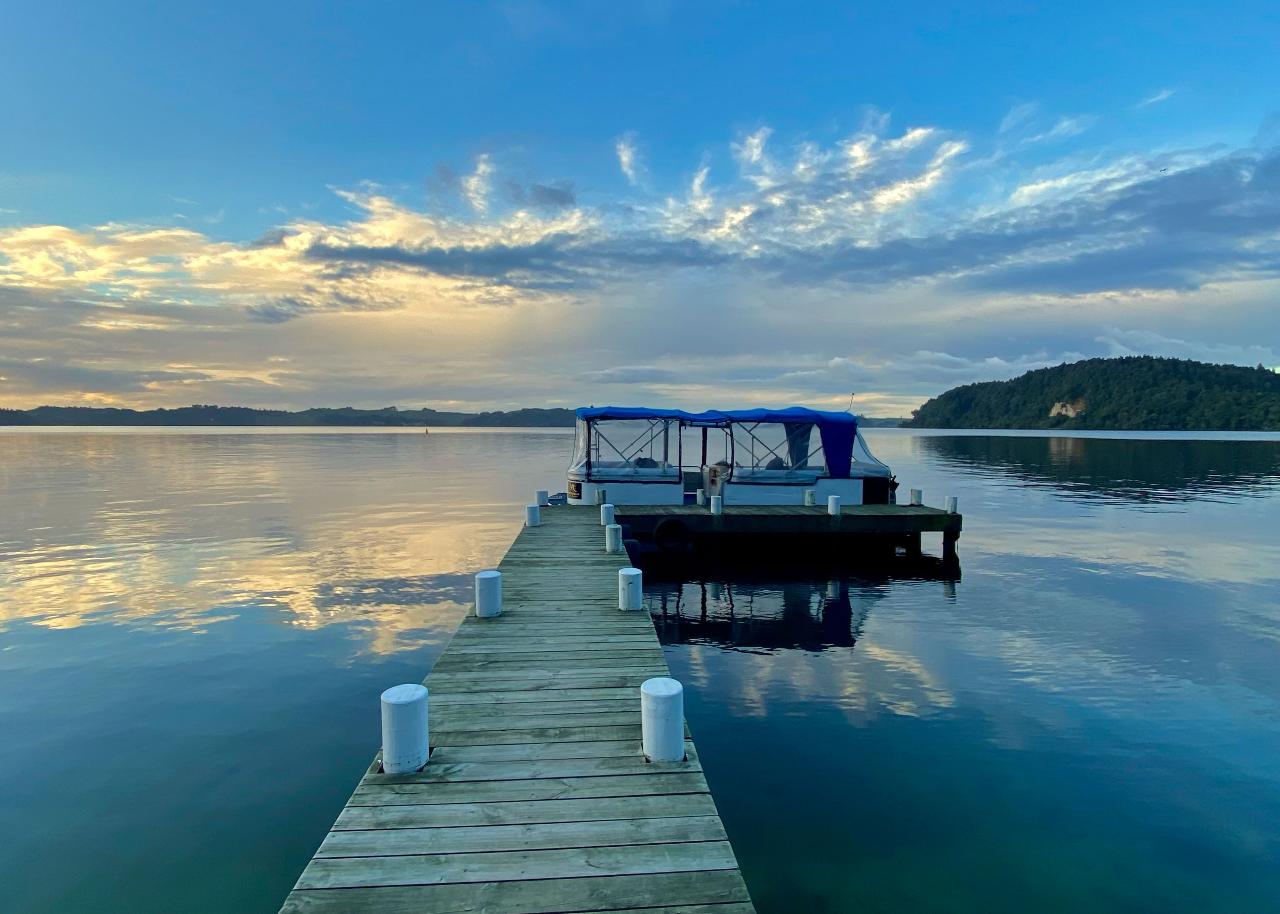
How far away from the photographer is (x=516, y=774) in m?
6.20

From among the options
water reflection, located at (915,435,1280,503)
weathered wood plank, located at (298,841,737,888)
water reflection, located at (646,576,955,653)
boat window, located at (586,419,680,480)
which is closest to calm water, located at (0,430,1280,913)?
water reflection, located at (646,576,955,653)

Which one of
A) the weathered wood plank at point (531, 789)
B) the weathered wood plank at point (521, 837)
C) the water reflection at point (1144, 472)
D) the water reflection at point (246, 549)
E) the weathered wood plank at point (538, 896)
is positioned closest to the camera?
the weathered wood plank at point (538, 896)

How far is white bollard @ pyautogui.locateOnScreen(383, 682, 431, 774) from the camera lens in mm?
6117

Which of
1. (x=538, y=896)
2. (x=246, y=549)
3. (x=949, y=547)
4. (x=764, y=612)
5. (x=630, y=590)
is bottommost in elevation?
(x=764, y=612)

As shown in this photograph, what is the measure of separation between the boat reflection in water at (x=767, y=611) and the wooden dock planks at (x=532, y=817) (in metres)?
7.20

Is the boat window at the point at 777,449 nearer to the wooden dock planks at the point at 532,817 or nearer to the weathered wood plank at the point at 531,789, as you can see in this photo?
the wooden dock planks at the point at 532,817

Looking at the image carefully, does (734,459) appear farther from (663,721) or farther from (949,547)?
(663,721)

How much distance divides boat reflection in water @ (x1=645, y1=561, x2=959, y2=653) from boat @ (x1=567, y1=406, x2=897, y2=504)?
474 centimetres

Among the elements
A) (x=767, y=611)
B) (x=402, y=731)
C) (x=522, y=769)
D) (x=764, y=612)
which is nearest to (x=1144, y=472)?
(x=767, y=611)

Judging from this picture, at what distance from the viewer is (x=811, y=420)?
26.3m

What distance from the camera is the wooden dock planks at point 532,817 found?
15.1 ft

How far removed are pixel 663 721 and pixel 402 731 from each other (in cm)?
246

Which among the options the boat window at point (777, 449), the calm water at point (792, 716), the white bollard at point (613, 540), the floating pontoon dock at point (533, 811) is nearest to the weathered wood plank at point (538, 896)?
the floating pontoon dock at point (533, 811)

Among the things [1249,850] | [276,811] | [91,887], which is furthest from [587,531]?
[1249,850]
